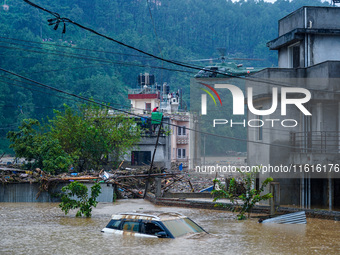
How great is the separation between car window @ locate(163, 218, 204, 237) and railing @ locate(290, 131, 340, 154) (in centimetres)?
1064

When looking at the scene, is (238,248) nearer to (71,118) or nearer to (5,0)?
(71,118)

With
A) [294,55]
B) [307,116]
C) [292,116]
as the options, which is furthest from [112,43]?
[307,116]

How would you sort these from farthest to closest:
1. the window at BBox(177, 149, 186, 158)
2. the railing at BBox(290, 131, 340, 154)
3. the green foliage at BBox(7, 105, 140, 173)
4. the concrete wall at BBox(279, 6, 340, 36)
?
the window at BBox(177, 149, 186, 158)
the green foliage at BBox(7, 105, 140, 173)
the concrete wall at BBox(279, 6, 340, 36)
the railing at BBox(290, 131, 340, 154)

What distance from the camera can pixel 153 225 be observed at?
15.0 metres

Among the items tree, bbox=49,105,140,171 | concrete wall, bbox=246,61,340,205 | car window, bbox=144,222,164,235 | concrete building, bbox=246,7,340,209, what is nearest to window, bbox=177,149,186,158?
tree, bbox=49,105,140,171

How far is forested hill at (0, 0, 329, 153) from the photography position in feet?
297

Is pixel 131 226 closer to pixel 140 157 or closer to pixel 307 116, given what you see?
pixel 307 116

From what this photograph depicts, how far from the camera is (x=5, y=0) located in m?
114

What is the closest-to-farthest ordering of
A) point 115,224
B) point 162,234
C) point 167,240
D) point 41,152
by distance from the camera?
point 167,240 → point 162,234 → point 115,224 → point 41,152

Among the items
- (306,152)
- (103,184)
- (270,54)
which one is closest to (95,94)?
(270,54)

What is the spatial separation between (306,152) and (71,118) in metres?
23.1

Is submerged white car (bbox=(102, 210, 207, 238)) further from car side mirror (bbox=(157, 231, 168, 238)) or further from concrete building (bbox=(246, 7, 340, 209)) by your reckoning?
concrete building (bbox=(246, 7, 340, 209))

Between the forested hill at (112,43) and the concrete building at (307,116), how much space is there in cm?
4204

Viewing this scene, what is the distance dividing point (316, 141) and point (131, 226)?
544 inches
